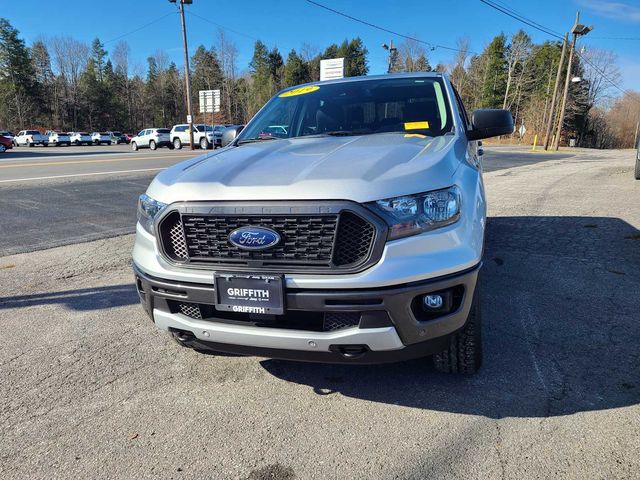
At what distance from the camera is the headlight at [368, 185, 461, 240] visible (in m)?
2.11

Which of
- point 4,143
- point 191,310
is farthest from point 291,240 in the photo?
point 4,143

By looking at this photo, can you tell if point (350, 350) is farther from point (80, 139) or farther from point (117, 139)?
point (117, 139)

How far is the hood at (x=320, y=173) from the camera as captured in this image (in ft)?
7.05

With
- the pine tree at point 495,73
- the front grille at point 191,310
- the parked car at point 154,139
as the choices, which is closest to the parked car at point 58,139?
the parked car at point 154,139

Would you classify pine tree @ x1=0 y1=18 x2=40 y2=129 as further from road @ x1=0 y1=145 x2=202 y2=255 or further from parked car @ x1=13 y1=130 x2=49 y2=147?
road @ x1=0 y1=145 x2=202 y2=255

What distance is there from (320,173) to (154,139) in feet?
125

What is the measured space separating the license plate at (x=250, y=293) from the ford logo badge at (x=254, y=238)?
0.14 metres

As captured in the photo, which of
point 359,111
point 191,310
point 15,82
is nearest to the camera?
point 191,310

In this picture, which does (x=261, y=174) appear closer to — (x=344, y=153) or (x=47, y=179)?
(x=344, y=153)

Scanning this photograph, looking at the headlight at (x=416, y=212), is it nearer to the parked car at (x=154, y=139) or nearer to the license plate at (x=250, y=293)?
the license plate at (x=250, y=293)

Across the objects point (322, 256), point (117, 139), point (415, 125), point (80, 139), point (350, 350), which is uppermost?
point (415, 125)

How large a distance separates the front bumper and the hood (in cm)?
45

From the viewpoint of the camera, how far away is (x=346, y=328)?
2172 millimetres

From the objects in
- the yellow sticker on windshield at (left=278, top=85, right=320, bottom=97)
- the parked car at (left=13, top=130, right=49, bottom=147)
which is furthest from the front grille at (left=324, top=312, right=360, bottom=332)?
the parked car at (left=13, top=130, right=49, bottom=147)
